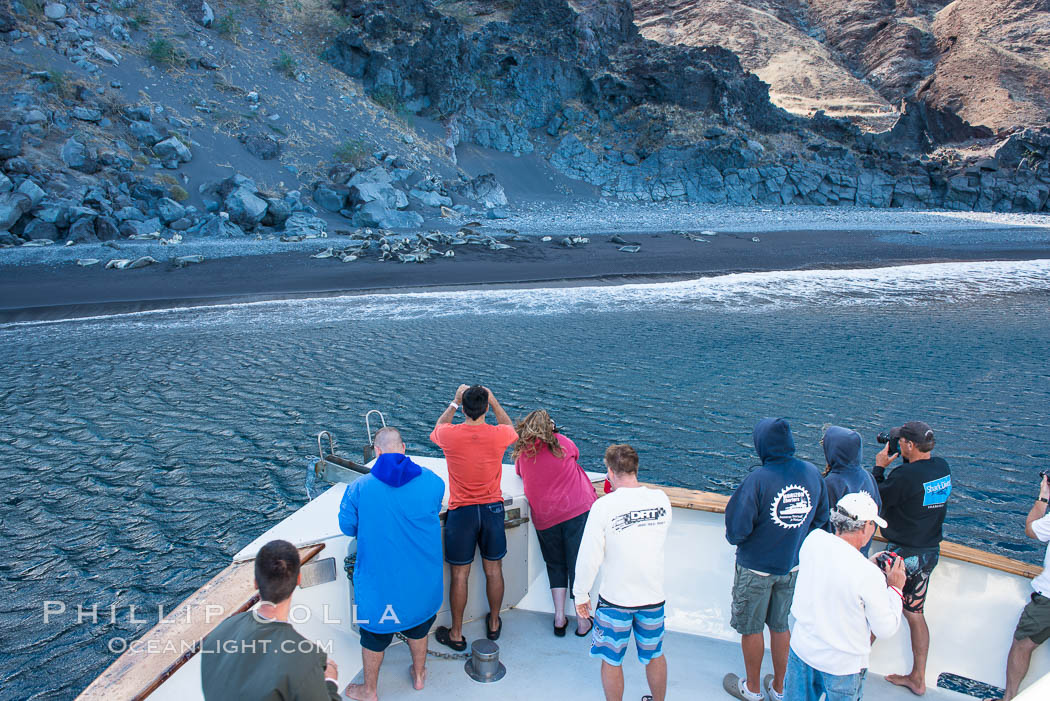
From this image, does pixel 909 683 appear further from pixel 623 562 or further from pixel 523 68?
pixel 523 68

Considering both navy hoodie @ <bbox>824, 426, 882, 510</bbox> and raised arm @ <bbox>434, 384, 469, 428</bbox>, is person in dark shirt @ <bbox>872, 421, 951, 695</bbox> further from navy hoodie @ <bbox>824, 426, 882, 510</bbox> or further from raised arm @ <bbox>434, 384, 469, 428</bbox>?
raised arm @ <bbox>434, 384, 469, 428</bbox>

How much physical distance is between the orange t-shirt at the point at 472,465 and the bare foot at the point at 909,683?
8.45 feet

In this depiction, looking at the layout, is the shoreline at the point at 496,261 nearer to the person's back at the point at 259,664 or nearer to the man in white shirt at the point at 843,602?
the man in white shirt at the point at 843,602

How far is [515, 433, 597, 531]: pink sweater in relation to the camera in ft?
13.3

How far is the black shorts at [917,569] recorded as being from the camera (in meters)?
3.63

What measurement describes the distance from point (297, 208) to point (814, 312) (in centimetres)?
2434

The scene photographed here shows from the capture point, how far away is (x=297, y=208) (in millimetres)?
31438

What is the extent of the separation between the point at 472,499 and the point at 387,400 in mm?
7073

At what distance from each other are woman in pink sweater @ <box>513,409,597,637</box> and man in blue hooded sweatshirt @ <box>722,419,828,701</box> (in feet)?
3.19

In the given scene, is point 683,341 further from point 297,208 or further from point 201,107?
point 201,107

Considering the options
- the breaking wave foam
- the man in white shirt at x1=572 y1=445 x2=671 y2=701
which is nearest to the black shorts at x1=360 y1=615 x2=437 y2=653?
the man in white shirt at x1=572 y1=445 x2=671 y2=701

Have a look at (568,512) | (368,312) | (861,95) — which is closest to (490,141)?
(368,312)

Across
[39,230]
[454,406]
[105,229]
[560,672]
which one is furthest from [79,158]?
[560,672]

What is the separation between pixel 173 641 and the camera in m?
2.82
